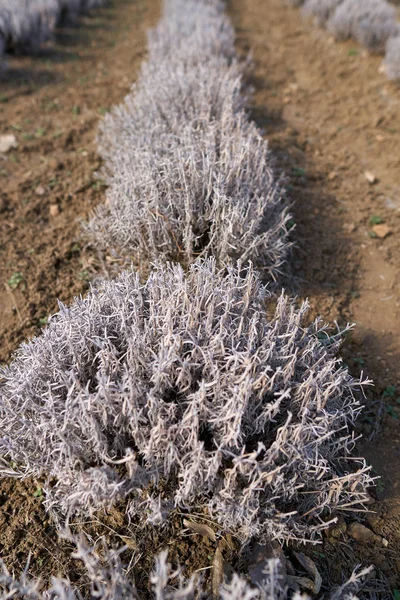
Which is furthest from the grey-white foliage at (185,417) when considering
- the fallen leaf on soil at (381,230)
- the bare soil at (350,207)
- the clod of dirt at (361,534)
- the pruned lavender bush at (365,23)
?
the pruned lavender bush at (365,23)

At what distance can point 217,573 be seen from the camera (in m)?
1.55

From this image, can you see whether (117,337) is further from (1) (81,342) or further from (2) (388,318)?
(2) (388,318)

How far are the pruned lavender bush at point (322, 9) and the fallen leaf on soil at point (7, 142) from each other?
5.25 metres

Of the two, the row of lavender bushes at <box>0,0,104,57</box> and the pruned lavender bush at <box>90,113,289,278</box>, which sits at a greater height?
the row of lavender bushes at <box>0,0,104,57</box>

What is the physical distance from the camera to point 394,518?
185 centimetres

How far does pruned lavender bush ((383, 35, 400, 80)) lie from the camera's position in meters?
5.03

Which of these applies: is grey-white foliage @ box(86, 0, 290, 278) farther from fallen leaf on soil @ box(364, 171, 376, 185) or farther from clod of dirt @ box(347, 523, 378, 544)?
clod of dirt @ box(347, 523, 378, 544)

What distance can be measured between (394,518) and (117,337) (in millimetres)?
1399

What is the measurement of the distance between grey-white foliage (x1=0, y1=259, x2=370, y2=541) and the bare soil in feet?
0.80

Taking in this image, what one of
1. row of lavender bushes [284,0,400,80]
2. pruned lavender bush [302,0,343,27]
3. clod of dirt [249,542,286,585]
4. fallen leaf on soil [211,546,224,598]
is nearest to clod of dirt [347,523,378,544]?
clod of dirt [249,542,286,585]

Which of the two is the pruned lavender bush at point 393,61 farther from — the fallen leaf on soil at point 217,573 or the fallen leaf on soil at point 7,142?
the fallen leaf on soil at point 217,573

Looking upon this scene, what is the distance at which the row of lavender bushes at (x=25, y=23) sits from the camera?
557 cm

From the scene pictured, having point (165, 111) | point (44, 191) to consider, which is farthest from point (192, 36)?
point (44, 191)

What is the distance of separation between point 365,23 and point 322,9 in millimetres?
1199
